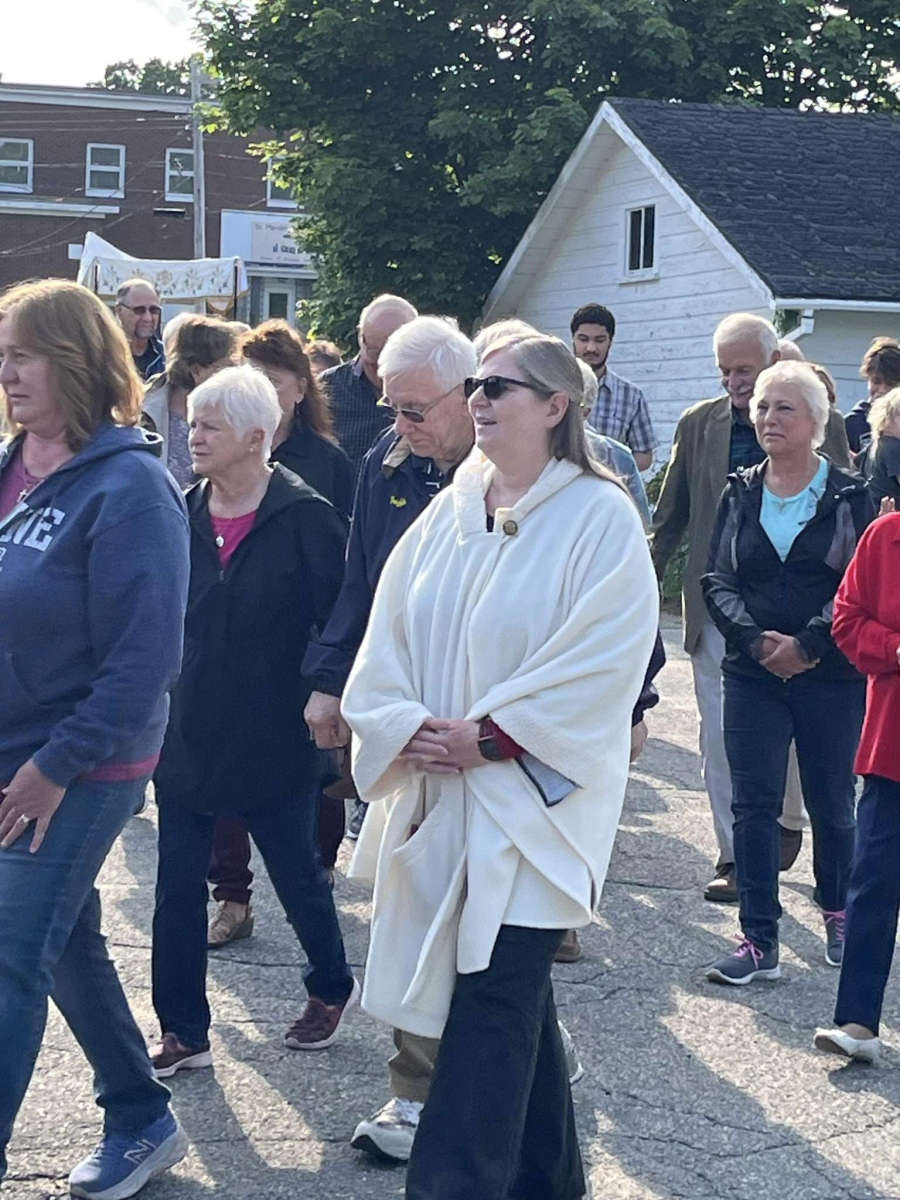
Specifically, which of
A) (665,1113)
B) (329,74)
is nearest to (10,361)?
(665,1113)

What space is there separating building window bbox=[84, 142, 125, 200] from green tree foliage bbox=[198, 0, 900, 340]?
27.5 metres

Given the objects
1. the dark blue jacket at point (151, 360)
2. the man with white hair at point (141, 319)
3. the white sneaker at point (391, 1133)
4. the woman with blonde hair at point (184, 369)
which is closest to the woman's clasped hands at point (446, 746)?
the white sneaker at point (391, 1133)

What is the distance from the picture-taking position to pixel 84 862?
3.85 meters

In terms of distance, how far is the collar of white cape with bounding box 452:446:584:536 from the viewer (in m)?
3.76

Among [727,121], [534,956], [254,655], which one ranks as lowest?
[534,956]

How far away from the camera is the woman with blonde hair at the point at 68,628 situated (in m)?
3.75

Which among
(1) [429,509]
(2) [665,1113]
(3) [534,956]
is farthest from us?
(2) [665,1113]

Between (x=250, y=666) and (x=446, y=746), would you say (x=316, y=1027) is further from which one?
(x=446, y=746)

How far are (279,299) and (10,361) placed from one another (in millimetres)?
50972

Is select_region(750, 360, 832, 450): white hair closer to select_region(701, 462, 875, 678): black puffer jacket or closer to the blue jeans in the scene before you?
select_region(701, 462, 875, 678): black puffer jacket

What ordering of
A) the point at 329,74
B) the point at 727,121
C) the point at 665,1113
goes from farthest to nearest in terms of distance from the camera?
the point at 329,74 → the point at 727,121 → the point at 665,1113

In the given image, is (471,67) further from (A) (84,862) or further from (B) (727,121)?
(A) (84,862)

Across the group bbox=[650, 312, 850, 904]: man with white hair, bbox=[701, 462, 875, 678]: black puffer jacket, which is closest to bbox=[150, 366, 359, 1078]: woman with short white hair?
bbox=[701, 462, 875, 678]: black puffer jacket

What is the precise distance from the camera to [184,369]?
7180 millimetres
